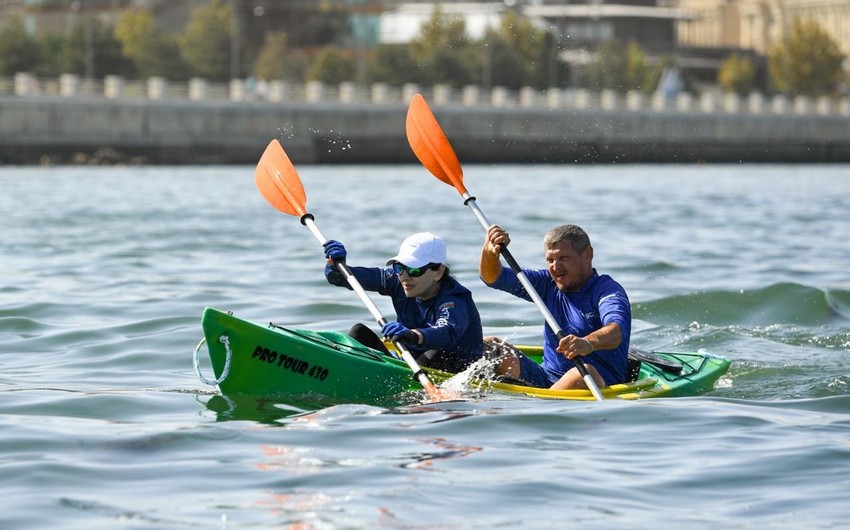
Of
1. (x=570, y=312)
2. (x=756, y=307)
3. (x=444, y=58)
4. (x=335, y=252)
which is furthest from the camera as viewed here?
(x=444, y=58)

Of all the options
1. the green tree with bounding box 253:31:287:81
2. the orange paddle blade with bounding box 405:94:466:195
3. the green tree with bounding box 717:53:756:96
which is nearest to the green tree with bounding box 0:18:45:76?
the green tree with bounding box 253:31:287:81

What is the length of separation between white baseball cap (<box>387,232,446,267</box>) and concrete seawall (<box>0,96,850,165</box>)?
44.9 m

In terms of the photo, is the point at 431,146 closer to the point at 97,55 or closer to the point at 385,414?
the point at 385,414

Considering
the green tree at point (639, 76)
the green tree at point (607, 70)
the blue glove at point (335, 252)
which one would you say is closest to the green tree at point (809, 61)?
the green tree at point (639, 76)

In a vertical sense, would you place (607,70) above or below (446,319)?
below

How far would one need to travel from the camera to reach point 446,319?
8820 mm

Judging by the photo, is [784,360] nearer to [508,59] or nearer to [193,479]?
[193,479]

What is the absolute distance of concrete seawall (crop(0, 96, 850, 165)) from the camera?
53.4m

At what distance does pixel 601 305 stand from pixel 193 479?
2938mm

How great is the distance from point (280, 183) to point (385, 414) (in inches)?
139

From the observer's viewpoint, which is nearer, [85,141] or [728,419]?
[728,419]

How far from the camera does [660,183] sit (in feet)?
145

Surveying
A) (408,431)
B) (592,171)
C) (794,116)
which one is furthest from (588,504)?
(794,116)

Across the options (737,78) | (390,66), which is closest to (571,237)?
(390,66)
